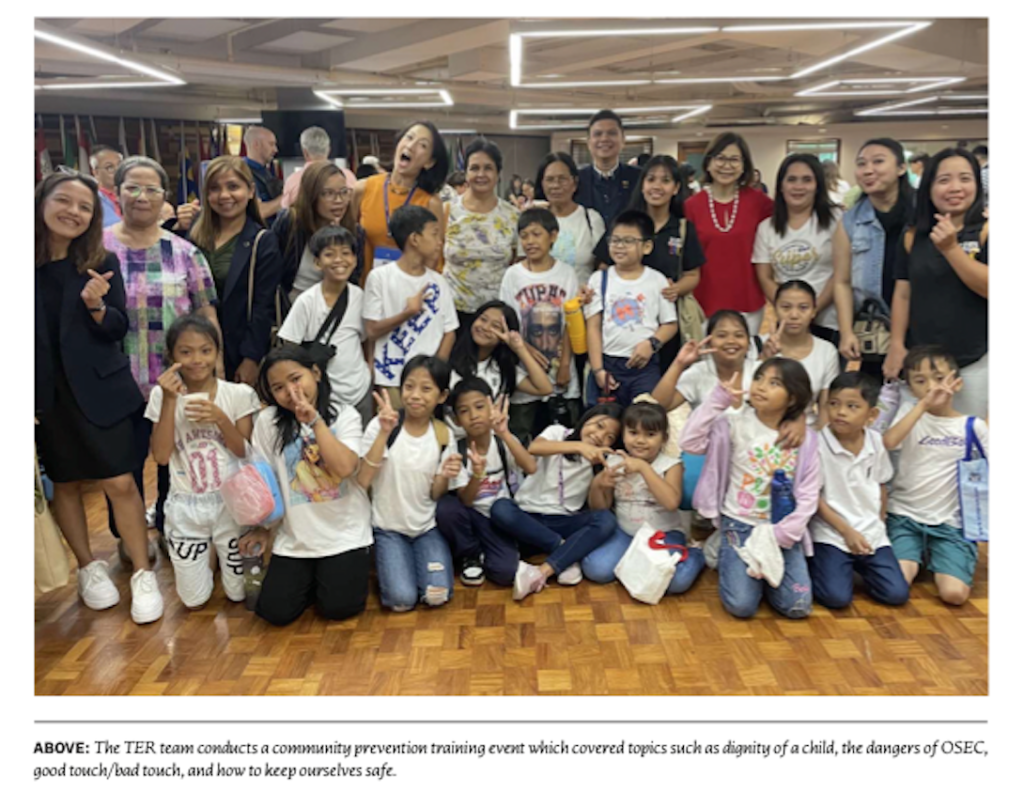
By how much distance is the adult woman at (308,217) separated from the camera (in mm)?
2877

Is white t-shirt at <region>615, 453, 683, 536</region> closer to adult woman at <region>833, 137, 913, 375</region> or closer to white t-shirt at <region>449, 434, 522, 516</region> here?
white t-shirt at <region>449, 434, 522, 516</region>

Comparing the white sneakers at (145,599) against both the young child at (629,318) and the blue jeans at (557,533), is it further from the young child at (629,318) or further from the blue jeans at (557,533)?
the young child at (629,318)

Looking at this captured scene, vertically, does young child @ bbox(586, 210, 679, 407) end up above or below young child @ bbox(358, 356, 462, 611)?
above

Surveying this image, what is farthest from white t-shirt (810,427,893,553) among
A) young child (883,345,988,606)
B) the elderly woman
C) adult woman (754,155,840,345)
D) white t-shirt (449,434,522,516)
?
the elderly woman

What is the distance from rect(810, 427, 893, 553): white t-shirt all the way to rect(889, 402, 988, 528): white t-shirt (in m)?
0.16

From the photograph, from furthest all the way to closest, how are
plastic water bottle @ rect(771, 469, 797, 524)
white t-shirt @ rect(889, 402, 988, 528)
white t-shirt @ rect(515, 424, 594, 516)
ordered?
white t-shirt @ rect(515, 424, 594, 516)
white t-shirt @ rect(889, 402, 988, 528)
plastic water bottle @ rect(771, 469, 797, 524)

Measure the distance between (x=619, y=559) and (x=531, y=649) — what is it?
0.57 metres

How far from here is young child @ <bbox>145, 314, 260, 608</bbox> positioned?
2.56m

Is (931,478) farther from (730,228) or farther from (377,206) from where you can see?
(377,206)

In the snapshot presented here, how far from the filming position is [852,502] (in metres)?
2.65

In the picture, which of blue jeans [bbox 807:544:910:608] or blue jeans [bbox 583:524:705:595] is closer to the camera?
blue jeans [bbox 807:544:910:608]

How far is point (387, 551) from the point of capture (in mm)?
2625
